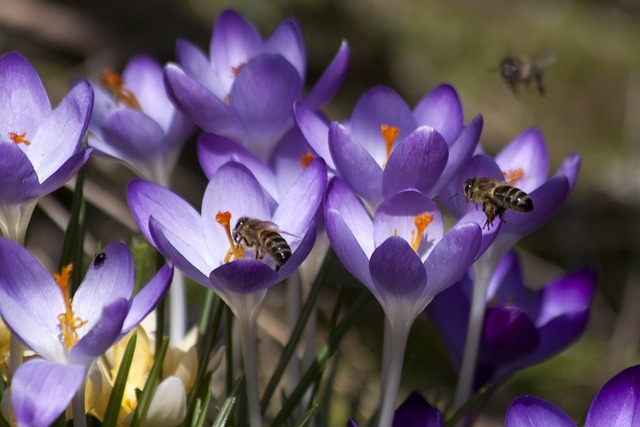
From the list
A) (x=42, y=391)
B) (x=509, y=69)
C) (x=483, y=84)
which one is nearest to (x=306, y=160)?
(x=42, y=391)

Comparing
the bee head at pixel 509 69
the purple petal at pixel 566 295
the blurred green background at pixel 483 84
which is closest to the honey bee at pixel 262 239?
the purple petal at pixel 566 295

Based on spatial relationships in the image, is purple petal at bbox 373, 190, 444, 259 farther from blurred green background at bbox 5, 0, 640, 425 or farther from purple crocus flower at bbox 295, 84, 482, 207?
blurred green background at bbox 5, 0, 640, 425

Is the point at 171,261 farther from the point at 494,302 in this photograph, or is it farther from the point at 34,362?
the point at 494,302

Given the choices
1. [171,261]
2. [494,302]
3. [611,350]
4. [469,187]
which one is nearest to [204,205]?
[171,261]

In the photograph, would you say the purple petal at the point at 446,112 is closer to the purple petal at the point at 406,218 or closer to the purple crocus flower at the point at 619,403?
the purple petal at the point at 406,218

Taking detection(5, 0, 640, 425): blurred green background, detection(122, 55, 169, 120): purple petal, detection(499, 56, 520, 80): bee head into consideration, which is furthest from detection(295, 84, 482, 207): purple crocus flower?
detection(5, 0, 640, 425): blurred green background

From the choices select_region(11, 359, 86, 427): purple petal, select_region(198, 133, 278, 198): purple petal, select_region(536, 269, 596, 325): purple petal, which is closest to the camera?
select_region(11, 359, 86, 427): purple petal

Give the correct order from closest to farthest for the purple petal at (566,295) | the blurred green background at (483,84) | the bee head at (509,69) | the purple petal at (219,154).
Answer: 1. the purple petal at (219,154)
2. the purple petal at (566,295)
3. the bee head at (509,69)
4. the blurred green background at (483,84)
